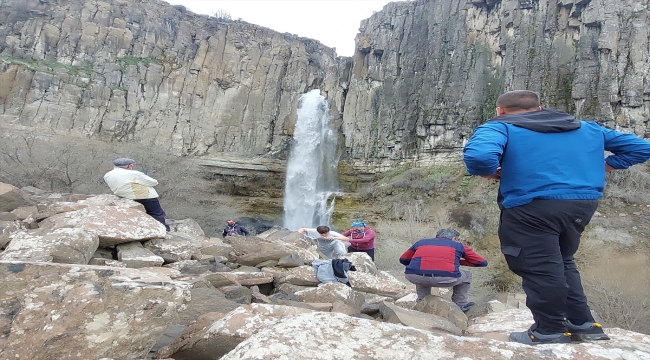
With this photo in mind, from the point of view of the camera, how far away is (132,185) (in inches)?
266

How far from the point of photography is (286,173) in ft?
130

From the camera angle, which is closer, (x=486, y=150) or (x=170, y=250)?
(x=486, y=150)

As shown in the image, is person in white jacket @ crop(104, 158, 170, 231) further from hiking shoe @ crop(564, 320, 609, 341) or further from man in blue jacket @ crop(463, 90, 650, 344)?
hiking shoe @ crop(564, 320, 609, 341)

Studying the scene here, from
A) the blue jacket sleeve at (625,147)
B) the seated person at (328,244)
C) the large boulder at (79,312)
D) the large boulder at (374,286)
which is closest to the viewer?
the large boulder at (79,312)

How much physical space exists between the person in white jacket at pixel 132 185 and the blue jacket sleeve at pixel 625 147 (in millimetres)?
6111

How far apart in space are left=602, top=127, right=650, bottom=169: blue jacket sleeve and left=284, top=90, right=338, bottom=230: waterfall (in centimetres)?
3265

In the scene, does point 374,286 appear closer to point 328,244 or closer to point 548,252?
point 328,244

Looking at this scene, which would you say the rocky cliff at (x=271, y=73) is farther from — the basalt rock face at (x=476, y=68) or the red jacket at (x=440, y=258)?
the red jacket at (x=440, y=258)

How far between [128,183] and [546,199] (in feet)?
20.3

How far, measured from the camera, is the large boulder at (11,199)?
6.45 metres

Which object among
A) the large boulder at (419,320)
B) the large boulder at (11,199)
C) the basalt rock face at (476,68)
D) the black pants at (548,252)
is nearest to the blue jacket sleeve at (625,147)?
the black pants at (548,252)

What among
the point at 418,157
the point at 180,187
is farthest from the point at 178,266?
the point at 418,157

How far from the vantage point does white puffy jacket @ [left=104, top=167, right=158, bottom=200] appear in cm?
673

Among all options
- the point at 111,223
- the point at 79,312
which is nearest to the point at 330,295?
the point at 79,312
